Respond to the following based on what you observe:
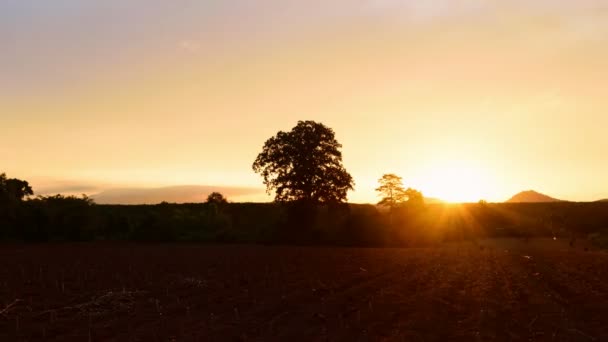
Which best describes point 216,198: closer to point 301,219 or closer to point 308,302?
point 301,219

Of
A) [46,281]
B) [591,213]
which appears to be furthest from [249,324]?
[591,213]

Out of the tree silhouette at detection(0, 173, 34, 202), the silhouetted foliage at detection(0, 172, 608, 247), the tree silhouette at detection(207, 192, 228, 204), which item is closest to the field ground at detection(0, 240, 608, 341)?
the silhouetted foliage at detection(0, 172, 608, 247)

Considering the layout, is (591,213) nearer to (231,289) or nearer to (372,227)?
(372,227)

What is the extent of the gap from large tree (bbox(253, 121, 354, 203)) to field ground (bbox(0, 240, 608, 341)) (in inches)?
943

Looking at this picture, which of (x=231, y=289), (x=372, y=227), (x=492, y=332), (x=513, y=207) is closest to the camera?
(x=492, y=332)

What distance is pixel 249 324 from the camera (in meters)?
14.0

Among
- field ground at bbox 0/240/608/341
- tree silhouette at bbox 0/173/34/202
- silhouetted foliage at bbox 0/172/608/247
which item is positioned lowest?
field ground at bbox 0/240/608/341

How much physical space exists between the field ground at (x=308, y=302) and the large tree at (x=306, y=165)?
2395 centimetres

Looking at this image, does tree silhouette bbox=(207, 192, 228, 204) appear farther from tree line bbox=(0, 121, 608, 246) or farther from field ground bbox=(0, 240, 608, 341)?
field ground bbox=(0, 240, 608, 341)

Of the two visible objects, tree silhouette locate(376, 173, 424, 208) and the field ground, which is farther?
tree silhouette locate(376, 173, 424, 208)

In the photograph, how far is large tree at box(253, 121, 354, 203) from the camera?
2146 inches

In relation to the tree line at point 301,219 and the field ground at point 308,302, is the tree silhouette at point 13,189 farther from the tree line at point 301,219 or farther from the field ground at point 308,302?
the field ground at point 308,302

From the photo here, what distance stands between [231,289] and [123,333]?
8.01 m

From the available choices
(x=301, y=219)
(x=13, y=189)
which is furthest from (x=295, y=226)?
(x=13, y=189)
